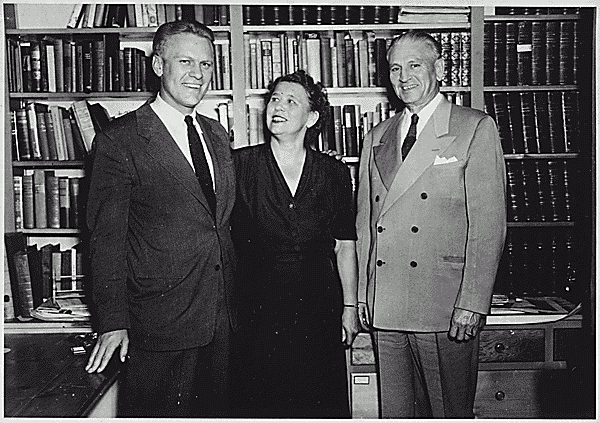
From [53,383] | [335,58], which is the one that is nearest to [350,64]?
[335,58]

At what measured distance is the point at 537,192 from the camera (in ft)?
7.54

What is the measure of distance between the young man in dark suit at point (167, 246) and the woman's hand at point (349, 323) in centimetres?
34

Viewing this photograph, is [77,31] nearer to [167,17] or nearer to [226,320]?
[167,17]

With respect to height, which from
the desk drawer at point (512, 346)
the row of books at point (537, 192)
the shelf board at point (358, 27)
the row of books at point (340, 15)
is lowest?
the desk drawer at point (512, 346)

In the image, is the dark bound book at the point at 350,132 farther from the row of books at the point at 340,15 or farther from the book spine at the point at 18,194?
the book spine at the point at 18,194

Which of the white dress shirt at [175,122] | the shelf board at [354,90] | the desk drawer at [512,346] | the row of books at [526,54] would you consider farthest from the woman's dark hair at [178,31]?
the desk drawer at [512,346]

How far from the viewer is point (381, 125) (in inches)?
80.2

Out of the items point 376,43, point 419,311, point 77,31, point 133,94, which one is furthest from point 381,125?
point 77,31

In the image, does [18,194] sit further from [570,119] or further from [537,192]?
[570,119]

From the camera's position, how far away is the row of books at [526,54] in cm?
223

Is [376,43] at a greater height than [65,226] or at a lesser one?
greater

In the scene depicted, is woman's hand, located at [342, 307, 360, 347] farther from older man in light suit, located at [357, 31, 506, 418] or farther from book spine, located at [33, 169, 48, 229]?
book spine, located at [33, 169, 48, 229]

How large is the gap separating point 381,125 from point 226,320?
760 millimetres

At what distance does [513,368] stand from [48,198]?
1.77m
